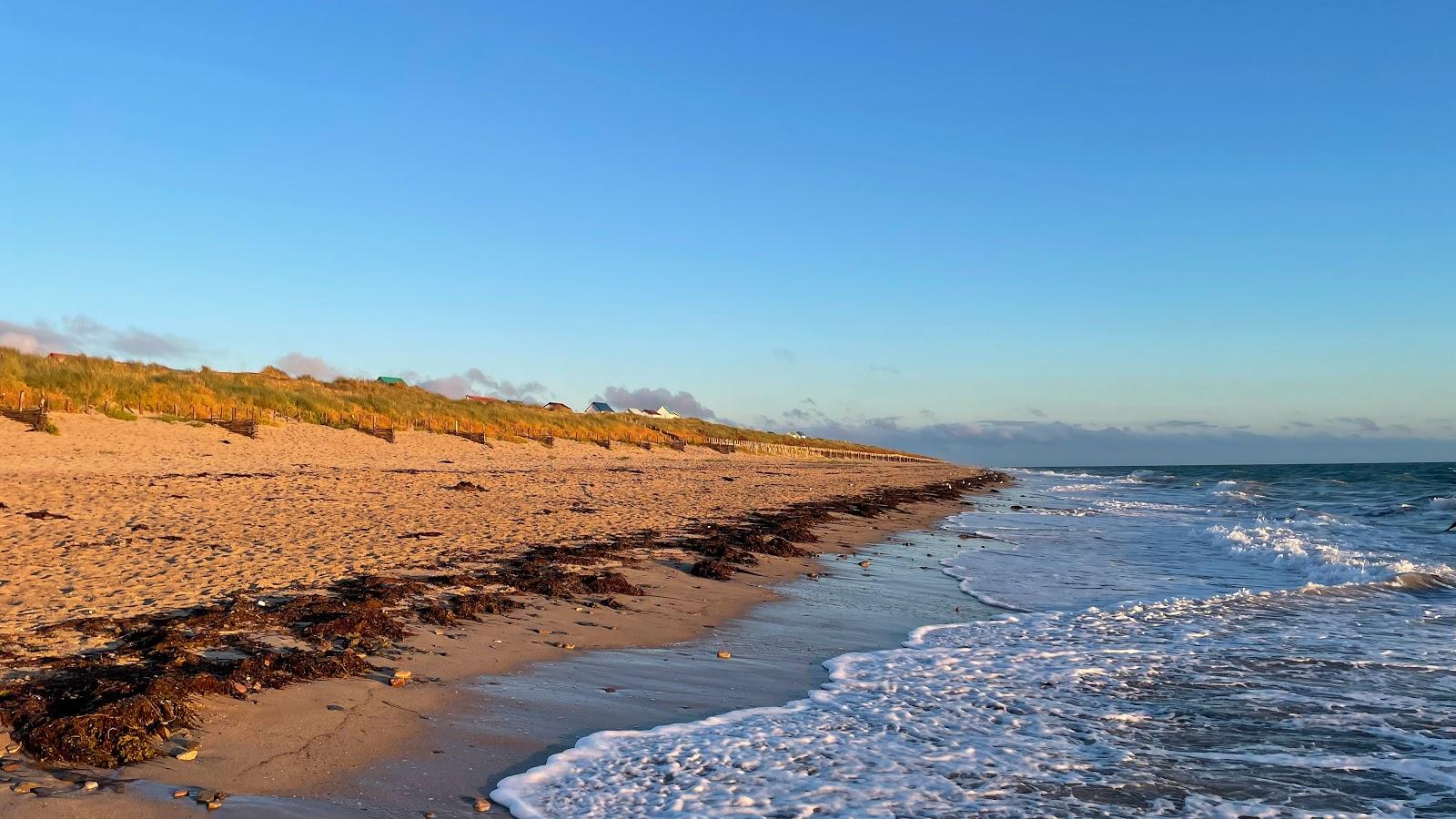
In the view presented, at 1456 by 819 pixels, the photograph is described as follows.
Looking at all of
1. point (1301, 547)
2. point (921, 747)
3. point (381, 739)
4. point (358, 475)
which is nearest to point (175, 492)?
point (358, 475)

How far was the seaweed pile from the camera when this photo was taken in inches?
163

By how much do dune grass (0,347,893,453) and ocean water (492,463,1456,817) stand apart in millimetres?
23286

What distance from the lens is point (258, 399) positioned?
2927 cm

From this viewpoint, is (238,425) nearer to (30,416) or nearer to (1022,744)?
(30,416)

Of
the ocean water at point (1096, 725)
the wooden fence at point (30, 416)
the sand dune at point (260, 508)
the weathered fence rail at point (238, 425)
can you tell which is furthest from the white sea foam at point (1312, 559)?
the wooden fence at point (30, 416)

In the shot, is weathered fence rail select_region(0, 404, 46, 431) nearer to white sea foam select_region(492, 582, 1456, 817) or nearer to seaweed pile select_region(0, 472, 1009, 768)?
seaweed pile select_region(0, 472, 1009, 768)

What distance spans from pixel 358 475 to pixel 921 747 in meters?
17.4

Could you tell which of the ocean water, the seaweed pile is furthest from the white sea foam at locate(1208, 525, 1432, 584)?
the seaweed pile

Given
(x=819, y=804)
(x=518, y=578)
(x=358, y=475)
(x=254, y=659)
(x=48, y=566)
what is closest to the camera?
(x=819, y=804)

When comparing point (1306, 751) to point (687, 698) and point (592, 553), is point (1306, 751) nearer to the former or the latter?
point (687, 698)

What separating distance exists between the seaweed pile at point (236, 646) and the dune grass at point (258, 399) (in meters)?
19.3

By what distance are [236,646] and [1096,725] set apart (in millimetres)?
5471

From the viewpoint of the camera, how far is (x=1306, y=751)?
5000 millimetres

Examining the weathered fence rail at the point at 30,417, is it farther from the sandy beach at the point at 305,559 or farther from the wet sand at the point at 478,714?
the wet sand at the point at 478,714
